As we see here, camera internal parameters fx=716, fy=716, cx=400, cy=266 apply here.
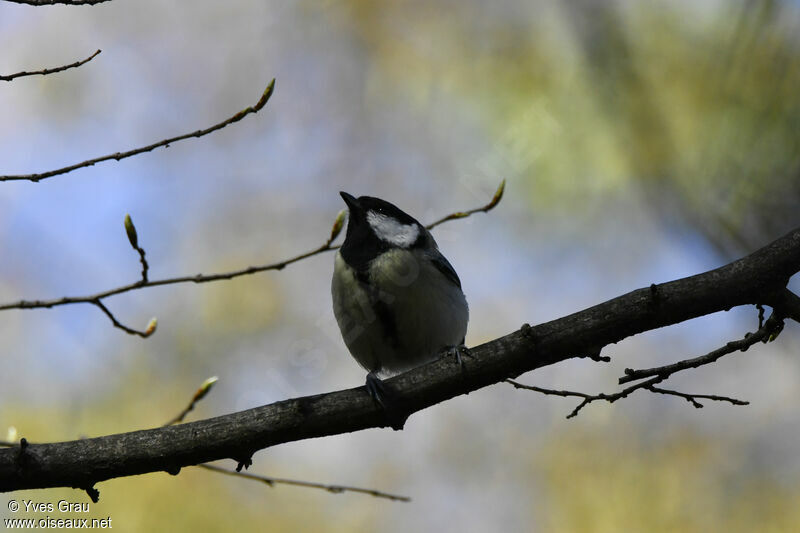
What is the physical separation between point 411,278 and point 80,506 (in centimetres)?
211

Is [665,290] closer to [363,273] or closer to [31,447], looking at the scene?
[363,273]

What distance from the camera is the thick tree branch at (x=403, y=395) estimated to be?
8.55 feet

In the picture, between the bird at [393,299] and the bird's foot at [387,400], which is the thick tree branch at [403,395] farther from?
the bird at [393,299]

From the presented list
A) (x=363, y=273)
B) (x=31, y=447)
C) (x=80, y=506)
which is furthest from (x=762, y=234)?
(x=80, y=506)

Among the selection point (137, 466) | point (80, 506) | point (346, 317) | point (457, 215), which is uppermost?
point (346, 317)

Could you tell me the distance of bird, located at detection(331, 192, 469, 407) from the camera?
3893 millimetres

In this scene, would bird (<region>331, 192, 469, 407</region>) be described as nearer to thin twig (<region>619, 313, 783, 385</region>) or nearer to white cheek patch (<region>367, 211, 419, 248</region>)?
white cheek patch (<region>367, 211, 419, 248</region>)

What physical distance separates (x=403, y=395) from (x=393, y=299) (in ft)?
3.60

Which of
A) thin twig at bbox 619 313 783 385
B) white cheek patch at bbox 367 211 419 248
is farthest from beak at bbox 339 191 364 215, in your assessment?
thin twig at bbox 619 313 783 385

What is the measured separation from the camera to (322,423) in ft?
9.11

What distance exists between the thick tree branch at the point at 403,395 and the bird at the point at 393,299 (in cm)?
97

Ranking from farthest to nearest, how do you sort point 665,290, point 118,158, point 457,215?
point 457,215, point 665,290, point 118,158

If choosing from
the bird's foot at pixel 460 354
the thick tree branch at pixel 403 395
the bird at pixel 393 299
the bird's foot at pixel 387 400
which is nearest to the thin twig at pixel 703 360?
the thick tree branch at pixel 403 395

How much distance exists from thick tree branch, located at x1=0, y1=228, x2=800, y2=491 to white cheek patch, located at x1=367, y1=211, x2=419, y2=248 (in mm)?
1428
